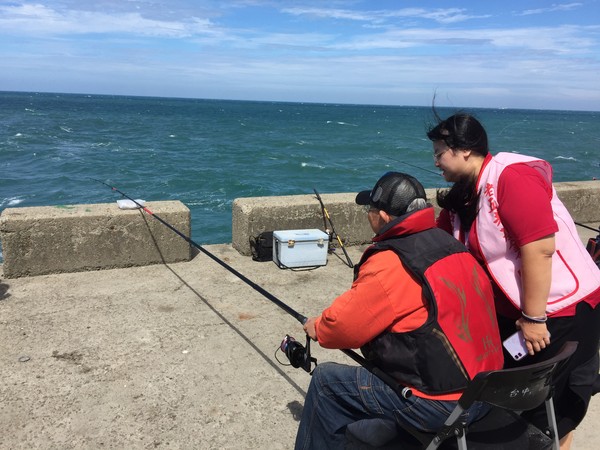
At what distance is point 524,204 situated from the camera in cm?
214

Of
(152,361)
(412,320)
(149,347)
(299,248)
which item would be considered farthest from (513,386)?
(299,248)

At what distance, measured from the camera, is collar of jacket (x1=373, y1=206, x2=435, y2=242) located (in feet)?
6.83

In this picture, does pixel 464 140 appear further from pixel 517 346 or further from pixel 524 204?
pixel 517 346

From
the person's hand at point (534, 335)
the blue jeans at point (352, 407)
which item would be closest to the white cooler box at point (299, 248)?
the blue jeans at point (352, 407)

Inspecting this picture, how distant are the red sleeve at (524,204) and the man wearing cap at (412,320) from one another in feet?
0.76

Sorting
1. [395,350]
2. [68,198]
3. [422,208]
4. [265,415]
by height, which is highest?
[422,208]

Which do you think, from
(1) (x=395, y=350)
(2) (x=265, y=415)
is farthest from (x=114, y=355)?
(1) (x=395, y=350)

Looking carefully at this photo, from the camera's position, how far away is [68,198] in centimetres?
1875

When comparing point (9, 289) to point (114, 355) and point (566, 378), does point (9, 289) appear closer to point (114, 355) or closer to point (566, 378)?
point (114, 355)

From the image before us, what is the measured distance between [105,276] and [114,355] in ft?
4.99

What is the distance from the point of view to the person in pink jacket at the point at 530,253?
2.16m

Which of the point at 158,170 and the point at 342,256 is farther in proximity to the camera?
the point at 158,170

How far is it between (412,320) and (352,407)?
1.79ft

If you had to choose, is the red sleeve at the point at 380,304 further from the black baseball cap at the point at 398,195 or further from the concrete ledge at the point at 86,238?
the concrete ledge at the point at 86,238
